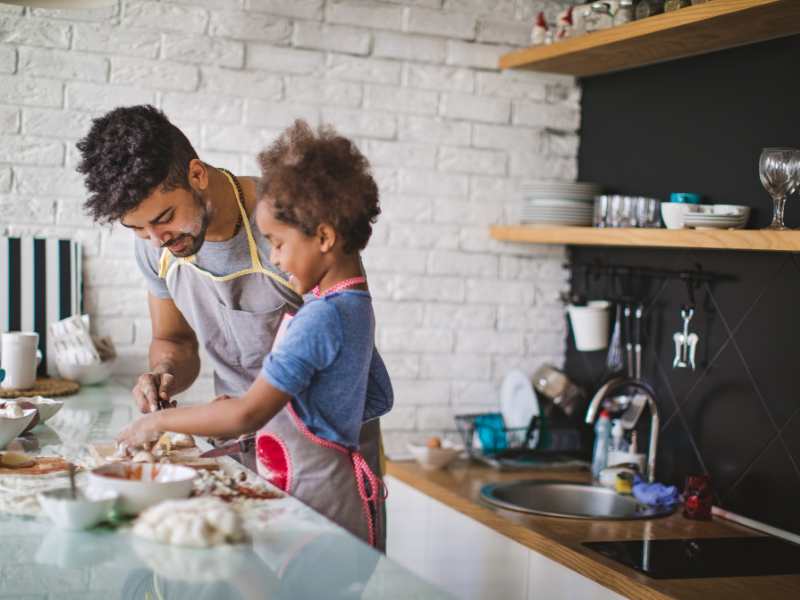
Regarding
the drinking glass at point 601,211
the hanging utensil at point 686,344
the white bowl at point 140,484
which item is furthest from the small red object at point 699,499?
the white bowl at point 140,484

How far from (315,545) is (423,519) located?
6.54 ft

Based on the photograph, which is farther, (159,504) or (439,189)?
(439,189)

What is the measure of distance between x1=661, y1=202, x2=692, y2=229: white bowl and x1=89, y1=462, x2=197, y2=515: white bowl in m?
1.86

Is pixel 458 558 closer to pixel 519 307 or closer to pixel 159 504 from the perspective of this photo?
pixel 519 307

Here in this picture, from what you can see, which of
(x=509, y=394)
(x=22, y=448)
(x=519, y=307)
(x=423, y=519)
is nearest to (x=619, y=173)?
(x=519, y=307)

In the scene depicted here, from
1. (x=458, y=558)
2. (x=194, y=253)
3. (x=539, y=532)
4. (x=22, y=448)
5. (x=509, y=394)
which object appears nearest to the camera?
(x=22, y=448)

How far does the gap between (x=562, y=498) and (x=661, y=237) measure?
0.89m

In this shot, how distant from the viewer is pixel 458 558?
10.3 ft

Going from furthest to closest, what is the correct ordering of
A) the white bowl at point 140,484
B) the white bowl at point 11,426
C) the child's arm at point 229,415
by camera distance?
the white bowl at point 11,426 → the child's arm at point 229,415 → the white bowl at point 140,484

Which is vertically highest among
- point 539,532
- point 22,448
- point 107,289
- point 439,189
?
point 439,189

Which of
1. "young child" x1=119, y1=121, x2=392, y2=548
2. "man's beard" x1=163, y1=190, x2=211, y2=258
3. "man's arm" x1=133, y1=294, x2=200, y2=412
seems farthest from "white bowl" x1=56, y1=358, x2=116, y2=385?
"young child" x1=119, y1=121, x2=392, y2=548

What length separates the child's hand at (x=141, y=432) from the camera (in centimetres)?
175

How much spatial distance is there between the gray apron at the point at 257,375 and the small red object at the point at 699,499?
3.98ft

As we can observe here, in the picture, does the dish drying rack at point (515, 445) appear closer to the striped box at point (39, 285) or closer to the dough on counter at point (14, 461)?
the striped box at point (39, 285)
